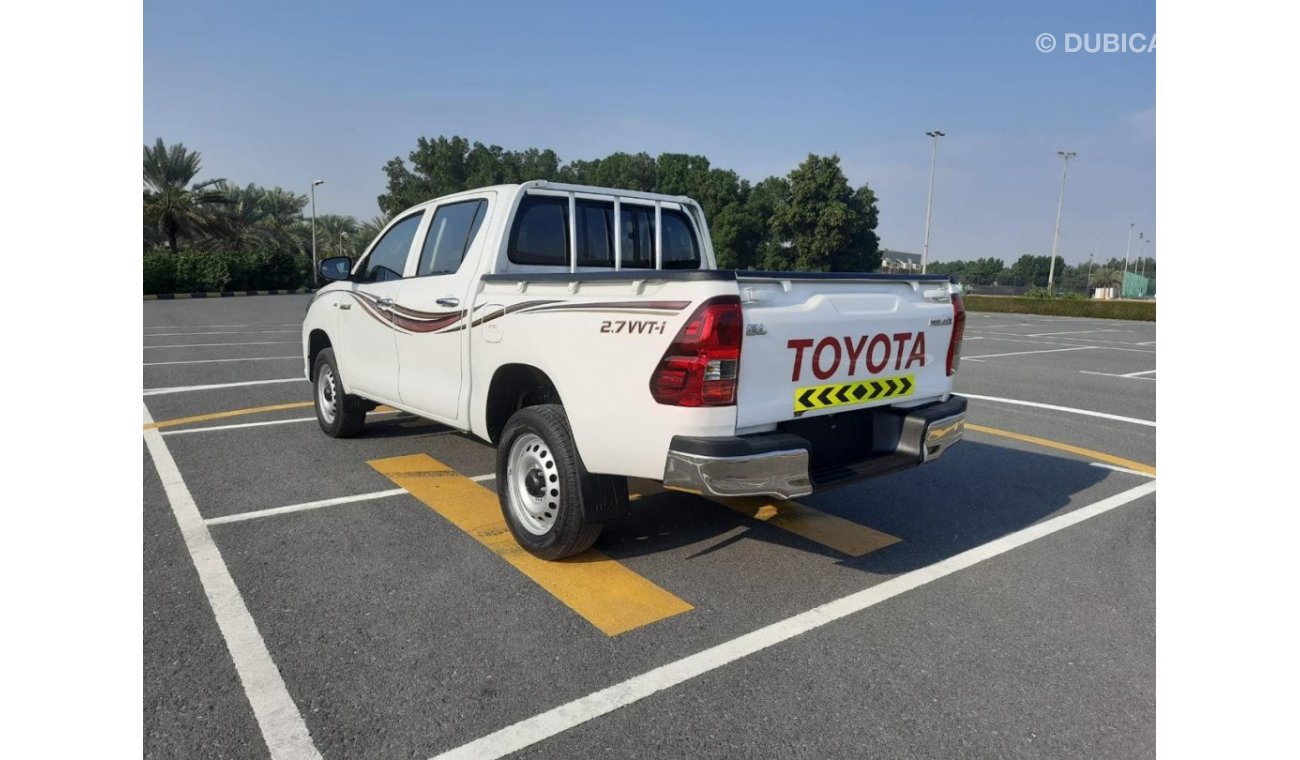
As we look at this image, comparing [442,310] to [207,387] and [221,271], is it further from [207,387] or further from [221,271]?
[221,271]

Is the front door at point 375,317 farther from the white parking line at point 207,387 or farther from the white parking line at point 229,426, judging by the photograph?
the white parking line at point 207,387

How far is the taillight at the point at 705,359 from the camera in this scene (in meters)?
3.15

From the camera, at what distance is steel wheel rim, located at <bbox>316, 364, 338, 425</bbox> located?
658 cm

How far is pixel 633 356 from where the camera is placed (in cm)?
335

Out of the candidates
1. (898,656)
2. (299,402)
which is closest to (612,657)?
(898,656)

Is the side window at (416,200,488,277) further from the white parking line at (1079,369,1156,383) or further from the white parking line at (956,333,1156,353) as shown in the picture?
the white parking line at (956,333,1156,353)

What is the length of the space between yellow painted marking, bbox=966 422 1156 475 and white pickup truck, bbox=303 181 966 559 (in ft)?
9.62

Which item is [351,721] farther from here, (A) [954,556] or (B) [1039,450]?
(B) [1039,450]

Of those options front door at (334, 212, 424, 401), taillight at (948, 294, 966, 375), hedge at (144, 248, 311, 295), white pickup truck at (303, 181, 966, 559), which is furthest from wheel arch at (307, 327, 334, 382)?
hedge at (144, 248, 311, 295)

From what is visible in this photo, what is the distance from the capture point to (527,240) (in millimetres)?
4699

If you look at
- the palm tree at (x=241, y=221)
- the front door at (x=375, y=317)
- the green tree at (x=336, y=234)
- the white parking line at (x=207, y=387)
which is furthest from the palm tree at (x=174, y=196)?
the front door at (x=375, y=317)

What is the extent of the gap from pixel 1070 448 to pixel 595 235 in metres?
4.76

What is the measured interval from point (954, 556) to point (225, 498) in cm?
454

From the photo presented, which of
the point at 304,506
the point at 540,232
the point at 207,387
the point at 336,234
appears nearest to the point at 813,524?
the point at 540,232
